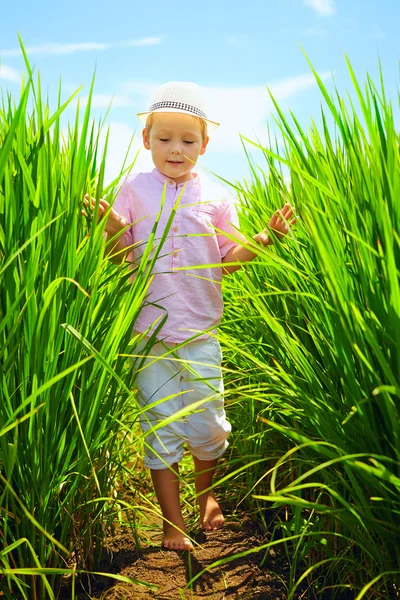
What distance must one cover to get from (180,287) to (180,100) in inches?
22.5

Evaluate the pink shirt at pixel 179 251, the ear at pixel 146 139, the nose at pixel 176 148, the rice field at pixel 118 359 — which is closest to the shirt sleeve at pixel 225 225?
the pink shirt at pixel 179 251

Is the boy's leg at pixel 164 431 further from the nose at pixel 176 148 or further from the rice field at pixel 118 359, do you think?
the nose at pixel 176 148

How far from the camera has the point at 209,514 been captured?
1900 millimetres

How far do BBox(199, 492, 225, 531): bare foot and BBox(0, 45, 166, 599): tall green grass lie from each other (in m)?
0.54

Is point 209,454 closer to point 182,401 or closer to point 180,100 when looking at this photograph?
point 182,401

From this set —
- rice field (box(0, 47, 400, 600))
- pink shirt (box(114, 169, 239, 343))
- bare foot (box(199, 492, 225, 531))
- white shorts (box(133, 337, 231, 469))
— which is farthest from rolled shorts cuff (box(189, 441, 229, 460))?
rice field (box(0, 47, 400, 600))

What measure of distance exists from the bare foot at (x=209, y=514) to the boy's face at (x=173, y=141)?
3.22ft

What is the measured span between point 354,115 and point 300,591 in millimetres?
1059

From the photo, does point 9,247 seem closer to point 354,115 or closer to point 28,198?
point 28,198

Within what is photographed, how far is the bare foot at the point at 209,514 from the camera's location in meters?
1.89

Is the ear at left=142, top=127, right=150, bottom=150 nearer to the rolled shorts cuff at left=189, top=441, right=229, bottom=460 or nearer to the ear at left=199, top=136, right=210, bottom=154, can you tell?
the ear at left=199, top=136, right=210, bottom=154

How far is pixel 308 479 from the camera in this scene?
161cm

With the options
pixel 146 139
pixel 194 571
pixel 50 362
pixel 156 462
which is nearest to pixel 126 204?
pixel 146 139

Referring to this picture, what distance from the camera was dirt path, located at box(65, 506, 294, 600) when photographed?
1447 mm
